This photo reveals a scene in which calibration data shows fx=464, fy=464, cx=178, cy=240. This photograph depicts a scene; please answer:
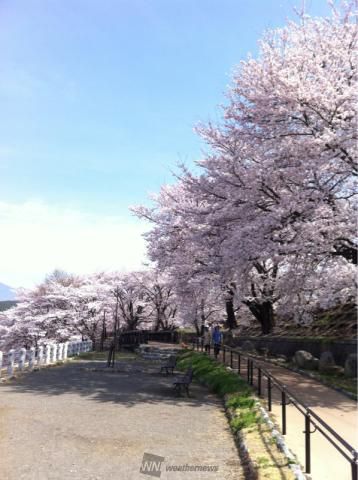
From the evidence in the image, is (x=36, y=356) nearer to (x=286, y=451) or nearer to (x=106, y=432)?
(x=106, y=432)

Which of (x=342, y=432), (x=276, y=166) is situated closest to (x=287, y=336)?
(x=276, y=166)

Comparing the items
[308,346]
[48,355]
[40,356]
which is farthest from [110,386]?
[308,346]

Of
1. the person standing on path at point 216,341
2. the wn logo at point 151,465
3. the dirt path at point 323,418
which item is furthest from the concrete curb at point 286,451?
the person standing on path at point 216,341

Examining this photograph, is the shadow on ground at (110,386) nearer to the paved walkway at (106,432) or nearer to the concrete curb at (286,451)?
the paved walkway at (106,432)

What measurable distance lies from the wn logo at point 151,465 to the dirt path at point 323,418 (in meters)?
2.11

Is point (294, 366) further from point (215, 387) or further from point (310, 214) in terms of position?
point (310, 214)

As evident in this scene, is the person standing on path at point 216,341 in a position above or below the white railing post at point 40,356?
Result: above

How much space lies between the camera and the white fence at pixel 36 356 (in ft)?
56.1

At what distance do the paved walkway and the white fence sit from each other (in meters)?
1.76

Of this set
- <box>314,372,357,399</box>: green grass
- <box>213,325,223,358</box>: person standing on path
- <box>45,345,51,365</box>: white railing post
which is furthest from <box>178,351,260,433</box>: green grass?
<box>45,345,51,365</box>: white railing post

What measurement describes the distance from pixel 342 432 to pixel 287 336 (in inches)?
566

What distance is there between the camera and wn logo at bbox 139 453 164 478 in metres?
6.78

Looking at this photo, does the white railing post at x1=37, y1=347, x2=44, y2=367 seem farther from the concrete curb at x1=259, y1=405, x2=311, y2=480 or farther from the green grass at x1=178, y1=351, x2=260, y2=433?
the concrete curb at x1=259, y1=405, x2=311, y2=480

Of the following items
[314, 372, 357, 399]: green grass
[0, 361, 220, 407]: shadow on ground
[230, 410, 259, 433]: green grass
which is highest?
[314, 372, 357, 399]: green grass
